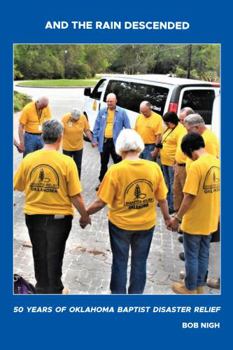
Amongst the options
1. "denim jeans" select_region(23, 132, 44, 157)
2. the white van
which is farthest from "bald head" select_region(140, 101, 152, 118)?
"denim jeans" select_region(23, 132, 44, 157)

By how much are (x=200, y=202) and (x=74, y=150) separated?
4.11m

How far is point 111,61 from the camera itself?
49.1 ft

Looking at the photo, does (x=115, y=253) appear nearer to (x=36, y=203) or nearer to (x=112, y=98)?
(x=36, y=203)

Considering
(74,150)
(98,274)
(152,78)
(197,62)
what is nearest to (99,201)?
(98,274)

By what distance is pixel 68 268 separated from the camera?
5289 millimetres

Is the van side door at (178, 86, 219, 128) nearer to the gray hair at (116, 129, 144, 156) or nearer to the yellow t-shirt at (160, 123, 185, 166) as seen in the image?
the yellow t-shirt at (160, 123, 185, 166)

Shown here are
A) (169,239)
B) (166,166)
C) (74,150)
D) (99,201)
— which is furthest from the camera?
(74,150)

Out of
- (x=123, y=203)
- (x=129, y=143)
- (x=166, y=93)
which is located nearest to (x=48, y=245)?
(x=123, y=203)

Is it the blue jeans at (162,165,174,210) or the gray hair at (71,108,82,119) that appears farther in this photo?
the gray hair at (71,108,82,119)

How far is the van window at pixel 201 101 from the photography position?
8.31 meters

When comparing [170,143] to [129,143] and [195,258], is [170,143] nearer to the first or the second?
[195,258]

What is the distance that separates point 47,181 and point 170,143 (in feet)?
10.4

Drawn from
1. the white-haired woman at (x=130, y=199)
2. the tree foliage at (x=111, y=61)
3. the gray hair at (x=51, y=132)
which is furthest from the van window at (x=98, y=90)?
the white-haired woman at (x=130, y=199)

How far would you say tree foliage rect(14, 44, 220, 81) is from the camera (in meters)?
10.5
